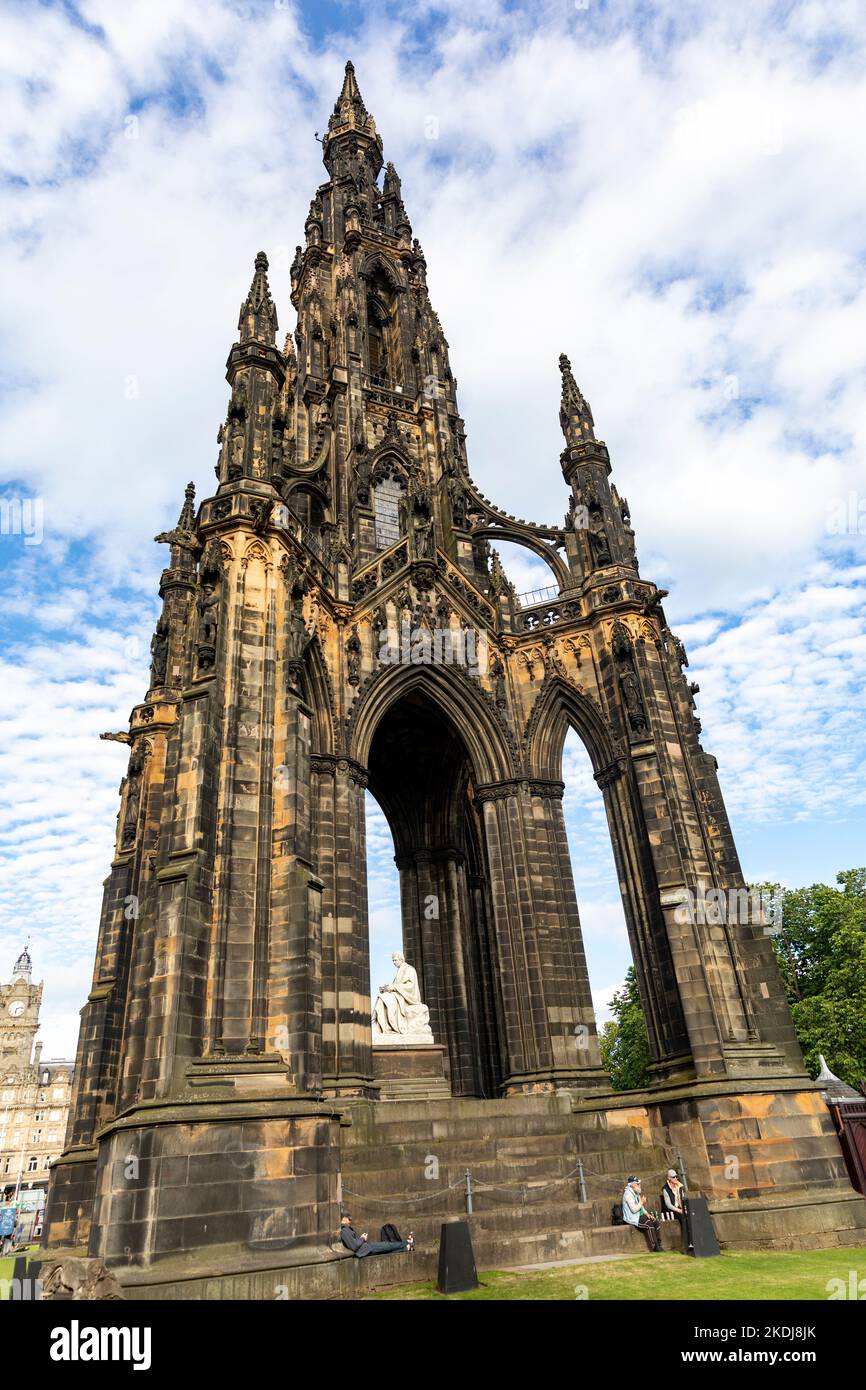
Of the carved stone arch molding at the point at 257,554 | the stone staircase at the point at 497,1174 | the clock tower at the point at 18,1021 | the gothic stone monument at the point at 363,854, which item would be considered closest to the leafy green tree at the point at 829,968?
the gothic stone monument at the point at 363,854

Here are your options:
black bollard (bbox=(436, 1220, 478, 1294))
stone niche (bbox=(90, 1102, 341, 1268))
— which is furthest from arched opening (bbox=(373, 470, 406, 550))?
black bollard (bbox=(436, 1220, 478, 1294))

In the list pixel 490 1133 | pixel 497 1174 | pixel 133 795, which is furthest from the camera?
pixel 133 795

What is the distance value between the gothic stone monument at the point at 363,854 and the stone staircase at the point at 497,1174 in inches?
6.4

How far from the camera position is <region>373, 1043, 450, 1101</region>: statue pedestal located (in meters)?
16.2

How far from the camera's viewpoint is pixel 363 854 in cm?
1692

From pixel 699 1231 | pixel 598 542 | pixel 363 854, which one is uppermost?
pixel 598 542

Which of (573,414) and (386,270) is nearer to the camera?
(573,414)

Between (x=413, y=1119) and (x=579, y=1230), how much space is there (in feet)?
10.6

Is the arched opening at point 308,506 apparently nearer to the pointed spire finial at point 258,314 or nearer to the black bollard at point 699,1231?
the pointed spire finial at point 258,314

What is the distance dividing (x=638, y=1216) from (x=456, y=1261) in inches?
137

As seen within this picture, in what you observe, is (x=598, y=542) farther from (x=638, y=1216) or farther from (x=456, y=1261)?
(x=456, y=1261)

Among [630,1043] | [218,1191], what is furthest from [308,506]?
[630,1043]
